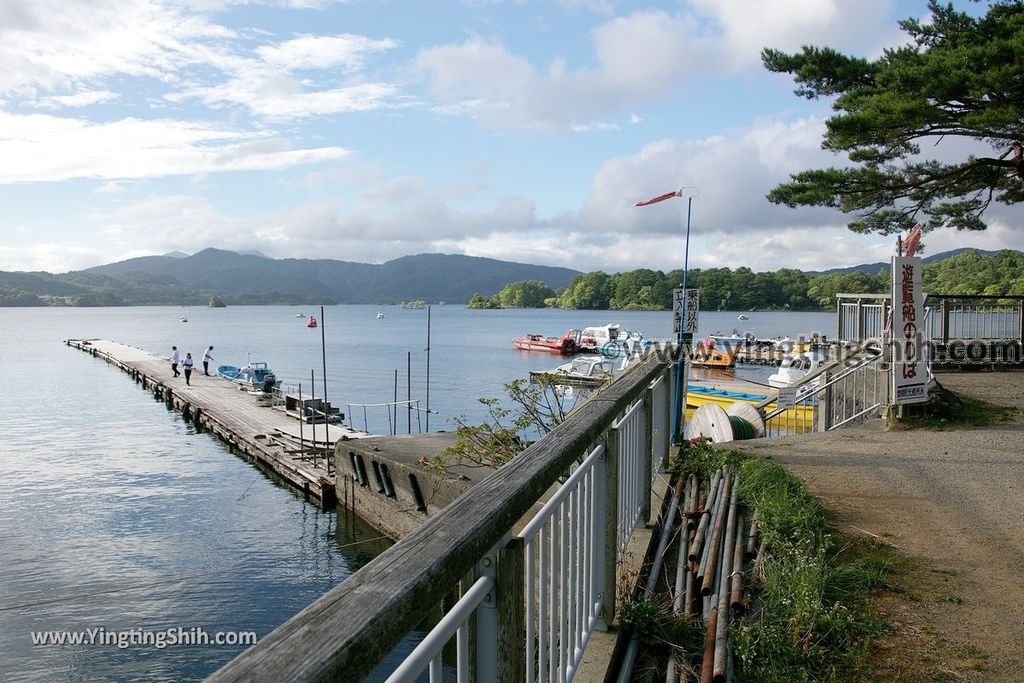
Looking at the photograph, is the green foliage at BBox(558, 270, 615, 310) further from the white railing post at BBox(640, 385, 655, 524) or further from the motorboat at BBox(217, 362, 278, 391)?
the white railing post at BBox(640, 385, 655, 524)

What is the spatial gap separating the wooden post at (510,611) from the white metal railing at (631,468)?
1945 millimetres

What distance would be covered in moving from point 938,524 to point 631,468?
3.25m

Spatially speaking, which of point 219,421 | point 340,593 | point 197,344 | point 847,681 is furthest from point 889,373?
point 197,344

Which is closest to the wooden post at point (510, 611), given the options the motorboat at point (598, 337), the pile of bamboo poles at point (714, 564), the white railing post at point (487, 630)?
the white railing post at point (487, 630)

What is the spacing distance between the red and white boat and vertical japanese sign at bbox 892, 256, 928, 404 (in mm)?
66839

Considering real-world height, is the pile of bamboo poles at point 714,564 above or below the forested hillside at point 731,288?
below

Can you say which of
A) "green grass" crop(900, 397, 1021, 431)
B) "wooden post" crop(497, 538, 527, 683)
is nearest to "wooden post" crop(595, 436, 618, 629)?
"wooden post" crop(497, 538, 527, 683)

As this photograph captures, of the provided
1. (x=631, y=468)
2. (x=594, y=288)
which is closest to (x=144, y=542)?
(x=631, y=468)

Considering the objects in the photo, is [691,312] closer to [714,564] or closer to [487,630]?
[714,564]

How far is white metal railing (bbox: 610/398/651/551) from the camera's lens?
4426 millimetres

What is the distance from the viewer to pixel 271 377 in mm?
43938

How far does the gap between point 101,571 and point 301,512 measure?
5.97 metres

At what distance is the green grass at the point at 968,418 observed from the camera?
1173cm

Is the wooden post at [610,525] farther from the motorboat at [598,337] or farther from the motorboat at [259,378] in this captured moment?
the motorboat at [598,337]
